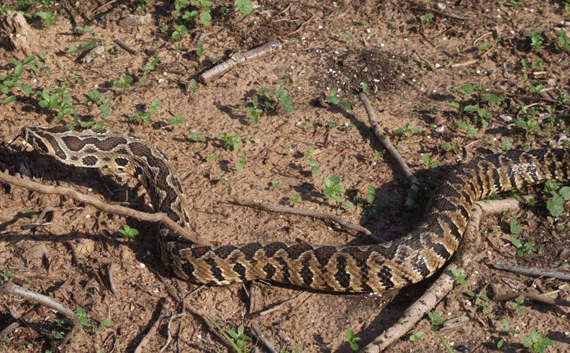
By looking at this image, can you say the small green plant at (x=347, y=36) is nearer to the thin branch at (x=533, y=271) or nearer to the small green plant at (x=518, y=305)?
the thin branch at (x=533, y=271)

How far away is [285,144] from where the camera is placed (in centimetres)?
924

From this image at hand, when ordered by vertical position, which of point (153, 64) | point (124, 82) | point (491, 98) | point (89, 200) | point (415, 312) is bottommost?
point (415, 312)

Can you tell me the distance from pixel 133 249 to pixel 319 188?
2778 mm

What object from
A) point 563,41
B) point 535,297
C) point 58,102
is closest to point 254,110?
point 58,102

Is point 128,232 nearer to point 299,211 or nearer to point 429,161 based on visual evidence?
point 299,211

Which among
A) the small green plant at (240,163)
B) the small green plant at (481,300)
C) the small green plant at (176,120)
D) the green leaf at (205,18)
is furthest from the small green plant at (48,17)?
the small green plant at (481,300)

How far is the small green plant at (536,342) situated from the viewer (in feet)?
21.0

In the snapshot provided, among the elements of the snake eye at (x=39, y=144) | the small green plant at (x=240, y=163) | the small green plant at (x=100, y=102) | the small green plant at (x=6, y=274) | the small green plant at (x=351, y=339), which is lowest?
the small green plant at (x=351, y=339)

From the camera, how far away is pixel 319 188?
340 inches

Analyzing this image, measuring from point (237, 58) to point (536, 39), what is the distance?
17.5ft

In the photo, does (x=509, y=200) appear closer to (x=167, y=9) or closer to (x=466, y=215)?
(x=466, y=215)

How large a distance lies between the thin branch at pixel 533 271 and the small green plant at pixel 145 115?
18.6 feet

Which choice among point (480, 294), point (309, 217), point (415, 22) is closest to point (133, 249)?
point (309, 217)

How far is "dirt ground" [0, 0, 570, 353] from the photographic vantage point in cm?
711
